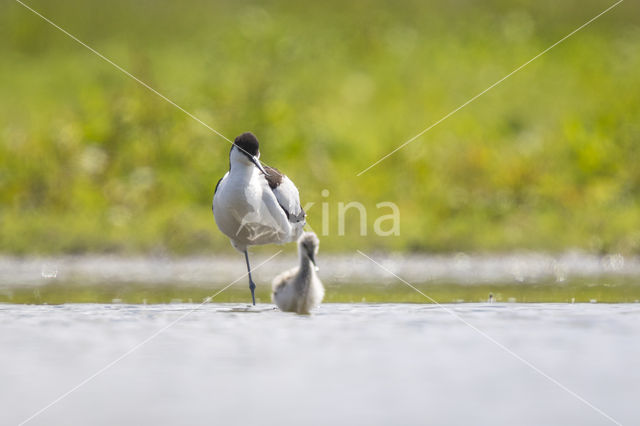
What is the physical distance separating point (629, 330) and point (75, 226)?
7484 mm

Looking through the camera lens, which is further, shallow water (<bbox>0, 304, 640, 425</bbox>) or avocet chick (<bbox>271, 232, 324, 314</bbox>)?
avocet chick (<bbox>271, 232, 324, 314</bbox>)

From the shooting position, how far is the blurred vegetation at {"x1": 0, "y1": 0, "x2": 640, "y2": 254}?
39.5 feet

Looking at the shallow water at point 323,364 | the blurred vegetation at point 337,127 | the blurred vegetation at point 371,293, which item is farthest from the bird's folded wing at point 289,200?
the blurred vegetation at point 337,127

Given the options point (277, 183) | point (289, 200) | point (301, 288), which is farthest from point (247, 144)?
point (301, 288)

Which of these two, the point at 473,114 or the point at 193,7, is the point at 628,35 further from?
the point at 193,7

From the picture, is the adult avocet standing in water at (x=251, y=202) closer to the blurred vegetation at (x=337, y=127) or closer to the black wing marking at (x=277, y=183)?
the black wing marking at (x=277, y=183)

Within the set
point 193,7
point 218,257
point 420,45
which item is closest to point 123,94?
point 218,257

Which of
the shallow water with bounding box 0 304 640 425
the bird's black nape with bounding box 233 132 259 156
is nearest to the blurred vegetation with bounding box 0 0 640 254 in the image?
the bird's black nape with bounding box 233 132 259 156

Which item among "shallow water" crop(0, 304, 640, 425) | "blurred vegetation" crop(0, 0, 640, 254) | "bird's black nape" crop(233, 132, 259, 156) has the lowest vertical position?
"shallow water" crop(0, 304, 640, 425)

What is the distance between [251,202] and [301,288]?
1047 millimetres

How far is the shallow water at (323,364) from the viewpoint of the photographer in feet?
14.1

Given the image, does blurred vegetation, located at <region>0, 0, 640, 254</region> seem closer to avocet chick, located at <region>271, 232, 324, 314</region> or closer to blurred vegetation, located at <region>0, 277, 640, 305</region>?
blurred vegetation, located at <region>0, 277, 640, 305</region>

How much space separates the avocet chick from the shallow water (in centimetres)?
18

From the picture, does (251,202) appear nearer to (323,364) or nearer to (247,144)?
(247,144)
